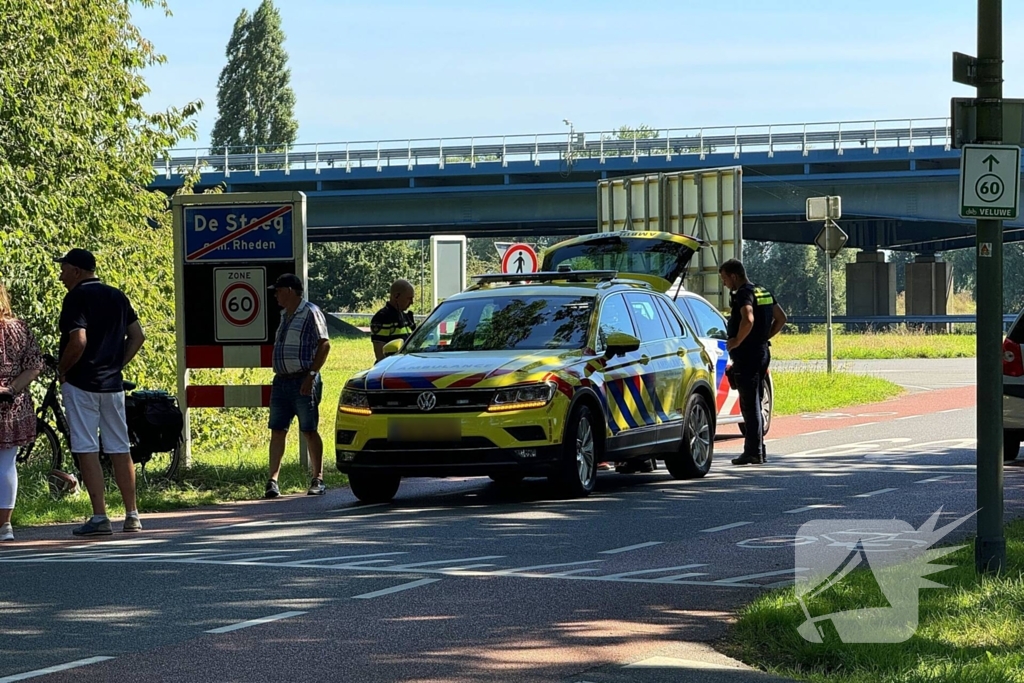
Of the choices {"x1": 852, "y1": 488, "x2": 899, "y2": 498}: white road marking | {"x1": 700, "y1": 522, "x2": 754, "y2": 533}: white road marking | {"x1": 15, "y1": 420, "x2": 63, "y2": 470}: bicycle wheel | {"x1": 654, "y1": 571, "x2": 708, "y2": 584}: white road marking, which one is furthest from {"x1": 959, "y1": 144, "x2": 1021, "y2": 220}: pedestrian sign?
{"x1": 15, "y1": 420, "x2": 63, "y2": 470}: bicycle wheel

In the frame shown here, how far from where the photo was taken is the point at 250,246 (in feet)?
51.0

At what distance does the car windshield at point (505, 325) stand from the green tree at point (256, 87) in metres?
90.8

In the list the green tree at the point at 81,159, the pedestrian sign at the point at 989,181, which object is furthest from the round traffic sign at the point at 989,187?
the green tree at the point at 81,159

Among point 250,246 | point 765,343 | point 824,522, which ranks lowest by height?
point 824,522

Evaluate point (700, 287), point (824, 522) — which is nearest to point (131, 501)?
point (824, 522)

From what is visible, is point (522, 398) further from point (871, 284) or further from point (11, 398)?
point (871, 284)

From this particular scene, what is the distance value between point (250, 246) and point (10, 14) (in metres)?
6.12

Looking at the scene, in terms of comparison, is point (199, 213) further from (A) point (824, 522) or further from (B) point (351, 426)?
(A) point (824, 522)

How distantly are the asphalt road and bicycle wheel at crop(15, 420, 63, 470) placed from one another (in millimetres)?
1424

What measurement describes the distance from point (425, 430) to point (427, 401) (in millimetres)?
224

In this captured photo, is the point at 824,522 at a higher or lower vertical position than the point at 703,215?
lower

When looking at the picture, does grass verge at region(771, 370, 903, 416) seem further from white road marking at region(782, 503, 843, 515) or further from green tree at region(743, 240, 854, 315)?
green tree at region(743, 240, 854, 315)

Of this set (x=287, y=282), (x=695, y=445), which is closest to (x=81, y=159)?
(x=287, y=282)

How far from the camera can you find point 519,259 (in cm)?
2275
